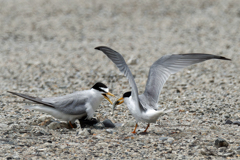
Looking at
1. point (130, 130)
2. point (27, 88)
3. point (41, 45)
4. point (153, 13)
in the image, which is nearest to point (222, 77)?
point (130, 130)

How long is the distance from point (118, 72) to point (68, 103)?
3815mm

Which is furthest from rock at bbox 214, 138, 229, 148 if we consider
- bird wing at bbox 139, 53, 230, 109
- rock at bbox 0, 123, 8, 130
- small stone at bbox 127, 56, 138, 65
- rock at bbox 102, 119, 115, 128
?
small stone at bbox 127, 56, 138, 65

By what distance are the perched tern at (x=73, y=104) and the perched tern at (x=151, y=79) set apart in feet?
1.29

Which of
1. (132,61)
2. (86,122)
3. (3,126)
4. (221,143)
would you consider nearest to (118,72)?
(132,61)

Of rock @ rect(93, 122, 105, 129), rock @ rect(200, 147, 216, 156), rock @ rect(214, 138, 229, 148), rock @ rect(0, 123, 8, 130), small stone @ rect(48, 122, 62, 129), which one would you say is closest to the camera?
rock @ rect(200, 147, 216, 156)

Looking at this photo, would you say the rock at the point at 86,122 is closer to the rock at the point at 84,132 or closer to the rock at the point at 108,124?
the rock at the point at 108,124

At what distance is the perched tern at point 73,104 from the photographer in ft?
17.3

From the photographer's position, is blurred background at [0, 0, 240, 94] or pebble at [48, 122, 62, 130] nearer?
pebble at [48, 122, 62, 130]

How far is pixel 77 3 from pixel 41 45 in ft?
18.9

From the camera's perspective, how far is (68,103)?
17.6 feet

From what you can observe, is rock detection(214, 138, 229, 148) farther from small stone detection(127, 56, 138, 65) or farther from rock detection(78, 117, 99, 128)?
small stone detection(127, 56, 138, 65)

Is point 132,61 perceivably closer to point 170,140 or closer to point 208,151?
point 170,140

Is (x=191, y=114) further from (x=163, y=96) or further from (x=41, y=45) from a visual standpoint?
(x=41, y=45)

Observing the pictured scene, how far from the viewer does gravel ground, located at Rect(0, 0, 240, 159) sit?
452 cm
